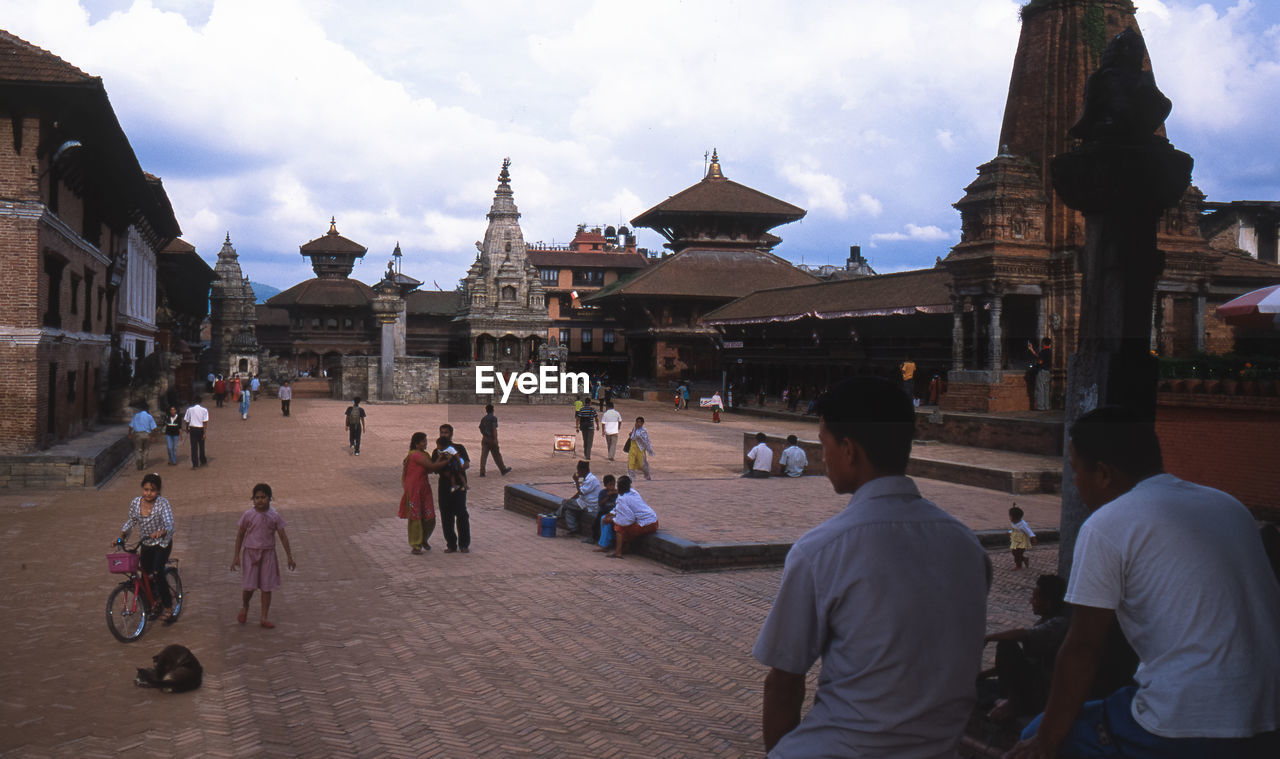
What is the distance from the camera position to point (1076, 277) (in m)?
21.5

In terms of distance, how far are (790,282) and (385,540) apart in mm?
42695

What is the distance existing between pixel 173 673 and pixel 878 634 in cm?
606

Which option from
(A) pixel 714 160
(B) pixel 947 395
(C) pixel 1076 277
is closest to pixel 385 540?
(B) pixel 947 395

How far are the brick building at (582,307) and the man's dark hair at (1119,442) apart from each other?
65155mm

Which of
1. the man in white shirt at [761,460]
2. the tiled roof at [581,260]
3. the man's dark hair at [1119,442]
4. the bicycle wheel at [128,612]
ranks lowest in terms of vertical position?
the bicycle wheel at [128,612]

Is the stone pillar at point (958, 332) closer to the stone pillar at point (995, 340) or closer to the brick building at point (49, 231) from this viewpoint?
the stone pillar at point (995, 340)

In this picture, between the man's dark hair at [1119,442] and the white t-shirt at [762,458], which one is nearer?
the man's dark hair at [1119,442]

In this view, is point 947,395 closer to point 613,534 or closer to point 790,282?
point 613,534

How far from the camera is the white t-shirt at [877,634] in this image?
255 centimetres

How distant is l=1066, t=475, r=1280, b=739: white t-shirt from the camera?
274cm

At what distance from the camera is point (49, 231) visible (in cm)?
1927

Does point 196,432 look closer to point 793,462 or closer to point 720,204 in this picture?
point 793,462

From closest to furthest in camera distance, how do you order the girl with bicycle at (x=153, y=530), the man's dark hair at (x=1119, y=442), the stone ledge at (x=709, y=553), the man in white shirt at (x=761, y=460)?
the man's dark hair at (x=1119, y=442)
the girl with bicycle at (x=153, y=530)
the stone ledge at (x=709, y=553)
the man in white shirt at (x=761, y=460)

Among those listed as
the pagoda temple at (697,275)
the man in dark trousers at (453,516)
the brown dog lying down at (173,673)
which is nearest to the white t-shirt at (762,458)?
the man in dark trousers at (453,516)
